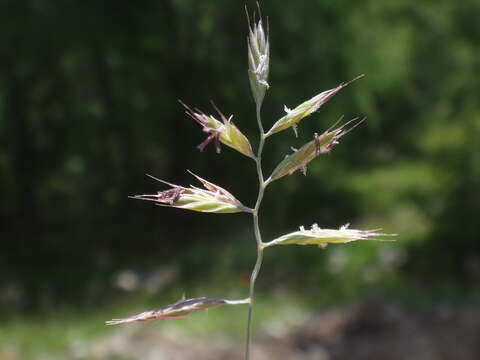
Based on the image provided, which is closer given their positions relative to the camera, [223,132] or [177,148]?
[223,132]

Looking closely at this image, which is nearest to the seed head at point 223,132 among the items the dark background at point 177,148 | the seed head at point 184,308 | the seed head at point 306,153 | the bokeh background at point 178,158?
the seed head at point 306,153

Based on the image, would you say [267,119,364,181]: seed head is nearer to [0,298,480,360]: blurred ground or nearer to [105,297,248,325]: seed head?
[105,297,248,325]: seed head

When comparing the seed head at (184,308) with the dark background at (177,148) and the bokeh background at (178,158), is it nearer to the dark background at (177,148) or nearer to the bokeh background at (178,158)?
the bokeh background at (178,158)

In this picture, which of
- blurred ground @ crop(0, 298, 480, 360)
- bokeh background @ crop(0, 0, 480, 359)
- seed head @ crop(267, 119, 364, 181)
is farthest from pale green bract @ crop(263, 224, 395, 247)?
bokeh background @ crop(0, 0, 480, 359)

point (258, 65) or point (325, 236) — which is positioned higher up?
point (258, 65)

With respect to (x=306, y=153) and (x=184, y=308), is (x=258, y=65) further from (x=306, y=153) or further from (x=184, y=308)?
(x=184, y=308)

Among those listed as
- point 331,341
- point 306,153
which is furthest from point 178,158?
point 306,153
